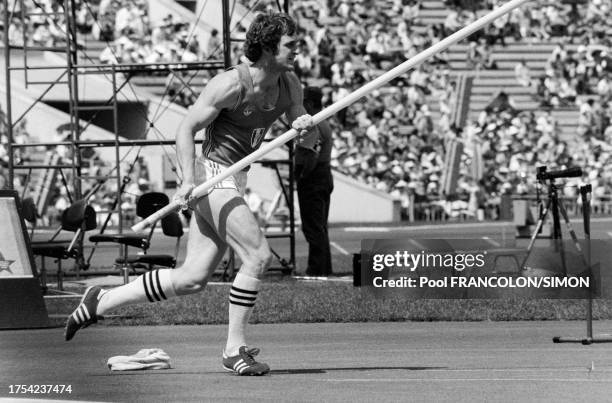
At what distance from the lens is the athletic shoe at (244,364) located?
29.3 ft

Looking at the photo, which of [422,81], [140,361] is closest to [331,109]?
[140,361]

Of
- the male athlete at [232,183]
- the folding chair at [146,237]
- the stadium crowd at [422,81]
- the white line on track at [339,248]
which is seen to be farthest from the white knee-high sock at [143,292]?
the stadium crowd at [422,81]

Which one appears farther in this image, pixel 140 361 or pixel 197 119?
pixel 140 361

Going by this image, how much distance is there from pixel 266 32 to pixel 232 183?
920 mm

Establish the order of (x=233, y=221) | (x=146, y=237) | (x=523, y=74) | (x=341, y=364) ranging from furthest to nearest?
(x=523, y=74)
(x=146, y=237)
(x=341, y=364)
(x=233, y=221)

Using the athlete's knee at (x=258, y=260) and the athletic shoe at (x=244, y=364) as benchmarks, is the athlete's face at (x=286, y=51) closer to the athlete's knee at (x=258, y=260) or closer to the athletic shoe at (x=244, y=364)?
the athlete's knee at (x=258, y=260)

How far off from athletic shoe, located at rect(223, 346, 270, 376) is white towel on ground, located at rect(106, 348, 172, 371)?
1.73ft

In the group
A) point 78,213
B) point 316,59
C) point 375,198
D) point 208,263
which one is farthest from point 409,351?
point 316,59

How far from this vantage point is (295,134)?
9.16m

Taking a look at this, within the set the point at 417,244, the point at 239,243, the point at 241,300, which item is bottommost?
the point at 417,244

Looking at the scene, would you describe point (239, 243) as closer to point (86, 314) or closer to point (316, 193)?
point (86, 314)

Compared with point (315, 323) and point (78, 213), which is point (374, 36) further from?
point (315, 323)

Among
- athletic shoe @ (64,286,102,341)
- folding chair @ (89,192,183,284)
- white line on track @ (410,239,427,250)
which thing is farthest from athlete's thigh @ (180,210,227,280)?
folding chair @ (89,192,183,284)

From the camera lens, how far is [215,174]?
9.11m
